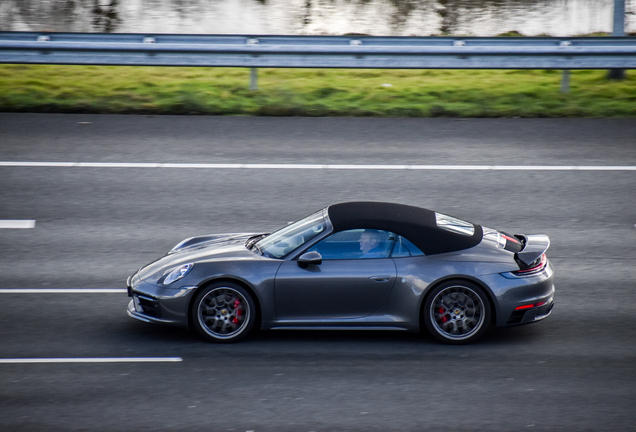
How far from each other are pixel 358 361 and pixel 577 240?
4.26 meters

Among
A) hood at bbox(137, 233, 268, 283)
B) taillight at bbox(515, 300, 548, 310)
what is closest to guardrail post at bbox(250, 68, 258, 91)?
hood at bbox(137, 233, 268, 283)

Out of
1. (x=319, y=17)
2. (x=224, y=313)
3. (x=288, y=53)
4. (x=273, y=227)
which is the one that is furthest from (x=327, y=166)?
(x=319, y=17)

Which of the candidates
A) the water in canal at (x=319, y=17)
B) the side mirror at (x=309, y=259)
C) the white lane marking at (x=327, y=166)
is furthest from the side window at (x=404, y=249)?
the water in canal at (x=319, y=17)

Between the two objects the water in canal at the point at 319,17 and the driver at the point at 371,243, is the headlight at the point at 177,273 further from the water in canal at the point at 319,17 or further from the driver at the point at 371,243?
the water in canal at the point at 319,17

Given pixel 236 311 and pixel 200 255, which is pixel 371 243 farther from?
pixel 200 255

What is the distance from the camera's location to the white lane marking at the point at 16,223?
10.4m

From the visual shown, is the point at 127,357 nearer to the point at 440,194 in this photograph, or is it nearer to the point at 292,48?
the point at 440,194

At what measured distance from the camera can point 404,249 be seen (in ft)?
23.9

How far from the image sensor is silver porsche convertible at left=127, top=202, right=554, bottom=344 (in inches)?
282

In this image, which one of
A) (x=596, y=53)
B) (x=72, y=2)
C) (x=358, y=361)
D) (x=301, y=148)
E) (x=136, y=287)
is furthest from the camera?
(x=72, y=2)

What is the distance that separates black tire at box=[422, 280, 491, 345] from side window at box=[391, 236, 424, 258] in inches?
14.8

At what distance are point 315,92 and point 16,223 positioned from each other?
7122 millimetres

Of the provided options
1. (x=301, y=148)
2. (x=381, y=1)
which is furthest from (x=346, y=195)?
(x=381, y=1)

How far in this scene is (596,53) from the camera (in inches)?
595
